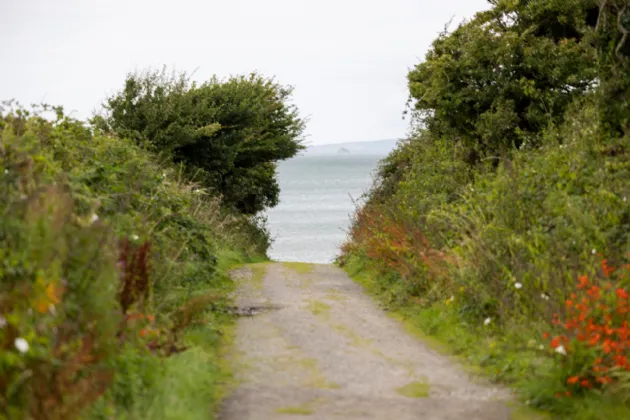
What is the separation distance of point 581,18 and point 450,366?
9.90 meters

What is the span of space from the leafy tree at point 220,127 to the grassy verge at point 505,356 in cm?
1174

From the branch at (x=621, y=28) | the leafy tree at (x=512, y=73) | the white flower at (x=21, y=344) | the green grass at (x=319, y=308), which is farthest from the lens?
the leafy tree at (x=512, y=73)

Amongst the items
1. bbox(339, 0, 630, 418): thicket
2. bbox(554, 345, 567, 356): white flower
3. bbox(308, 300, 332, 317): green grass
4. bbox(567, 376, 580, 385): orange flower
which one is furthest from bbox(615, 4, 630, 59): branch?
bbox(567, 376, 580, 385): orange flower

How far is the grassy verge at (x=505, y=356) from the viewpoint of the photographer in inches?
249

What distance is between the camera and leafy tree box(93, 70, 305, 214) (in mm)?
23891

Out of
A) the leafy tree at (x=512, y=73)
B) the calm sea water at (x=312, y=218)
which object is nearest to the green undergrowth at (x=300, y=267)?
the calm sea water at (x=312, y=218)

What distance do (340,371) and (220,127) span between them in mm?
18031

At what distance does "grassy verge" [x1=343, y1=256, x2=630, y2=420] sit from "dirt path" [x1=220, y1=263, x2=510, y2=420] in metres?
0.23

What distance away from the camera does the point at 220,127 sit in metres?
25.0

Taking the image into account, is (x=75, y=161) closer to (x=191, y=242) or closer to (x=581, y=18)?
(x=191, y=242)

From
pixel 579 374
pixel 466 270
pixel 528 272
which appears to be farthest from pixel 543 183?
pixel 579 374

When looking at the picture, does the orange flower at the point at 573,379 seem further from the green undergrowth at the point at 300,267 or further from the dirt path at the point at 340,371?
the green undergrowth at the point at 300,267

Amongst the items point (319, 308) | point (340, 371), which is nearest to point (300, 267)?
point (319, 308)

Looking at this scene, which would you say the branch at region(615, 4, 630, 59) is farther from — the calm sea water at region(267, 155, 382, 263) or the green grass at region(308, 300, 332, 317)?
the calm sea water at region(267, 155, 382, 263)
